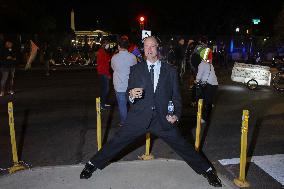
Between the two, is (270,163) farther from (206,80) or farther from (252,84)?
(252,84)

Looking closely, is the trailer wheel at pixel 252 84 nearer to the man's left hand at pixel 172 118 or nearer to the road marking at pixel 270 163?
the road marking at pixel 270 163

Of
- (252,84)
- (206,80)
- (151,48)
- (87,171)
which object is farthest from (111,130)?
(252,84)

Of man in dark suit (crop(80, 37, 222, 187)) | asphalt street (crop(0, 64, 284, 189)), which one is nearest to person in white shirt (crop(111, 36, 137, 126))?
asphalt street (crop(0, 64, 284, 189))

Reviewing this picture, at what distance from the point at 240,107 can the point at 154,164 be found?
6.23m

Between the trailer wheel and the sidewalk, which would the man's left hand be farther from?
the trailer wheel

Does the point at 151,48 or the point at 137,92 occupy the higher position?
the point at 151,48

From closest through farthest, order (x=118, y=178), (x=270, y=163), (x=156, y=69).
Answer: (x=156, y=69) < (x=118, y=178) < (x=270, y=163)

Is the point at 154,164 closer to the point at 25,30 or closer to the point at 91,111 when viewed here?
the point at 91,111

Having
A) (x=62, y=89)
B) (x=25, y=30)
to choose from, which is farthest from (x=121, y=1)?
(x=62, y=89)

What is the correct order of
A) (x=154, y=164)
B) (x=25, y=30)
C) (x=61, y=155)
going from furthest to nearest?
(x=25, y=30) < (x=61, y=155) < (x=154, y=164)

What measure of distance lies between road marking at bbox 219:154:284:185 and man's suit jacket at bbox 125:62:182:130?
1934mm

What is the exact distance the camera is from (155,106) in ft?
17.0

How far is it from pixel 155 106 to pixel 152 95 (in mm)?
155

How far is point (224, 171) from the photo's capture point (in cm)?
611
